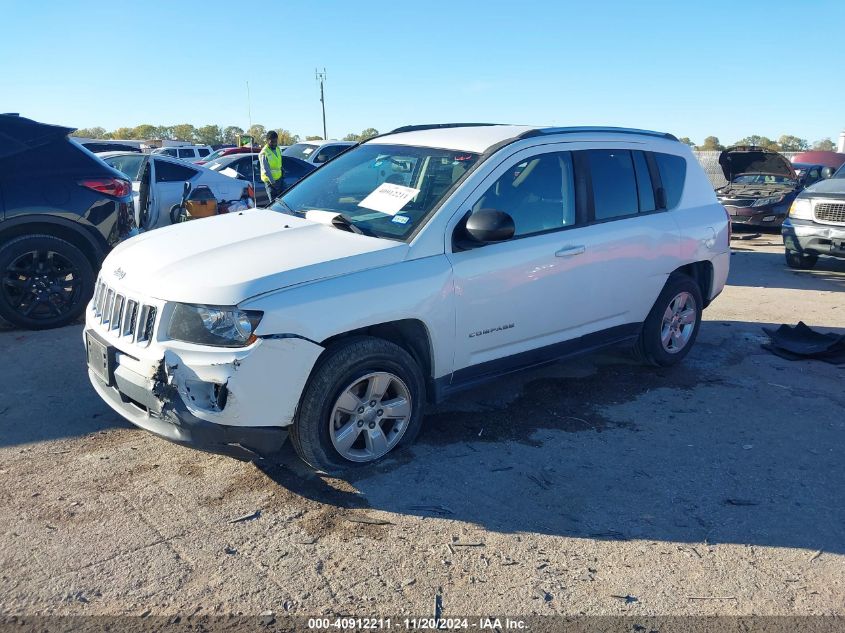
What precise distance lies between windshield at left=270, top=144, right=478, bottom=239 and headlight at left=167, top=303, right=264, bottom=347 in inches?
42.1

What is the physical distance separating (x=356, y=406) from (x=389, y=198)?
4.42ft

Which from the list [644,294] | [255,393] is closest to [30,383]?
[255,393]

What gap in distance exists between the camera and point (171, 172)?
11.1 metres

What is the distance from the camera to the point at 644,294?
546 cm

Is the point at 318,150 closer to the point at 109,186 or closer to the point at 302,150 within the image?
the point at 302,150

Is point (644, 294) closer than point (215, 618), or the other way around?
point (215, 618)

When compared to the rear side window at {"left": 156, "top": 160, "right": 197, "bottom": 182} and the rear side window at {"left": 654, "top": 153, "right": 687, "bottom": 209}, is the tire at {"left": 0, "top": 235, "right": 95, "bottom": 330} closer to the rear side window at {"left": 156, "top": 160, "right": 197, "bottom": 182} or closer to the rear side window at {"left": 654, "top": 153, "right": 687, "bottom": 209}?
the rear side window at {"left": 156, "top": 160, "right": 197, "bottom": 182}

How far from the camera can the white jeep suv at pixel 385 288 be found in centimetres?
346

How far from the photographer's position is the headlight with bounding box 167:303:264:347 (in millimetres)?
3416

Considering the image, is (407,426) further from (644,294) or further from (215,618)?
(644,294)

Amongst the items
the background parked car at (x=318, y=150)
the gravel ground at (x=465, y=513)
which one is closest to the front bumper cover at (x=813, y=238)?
the gravel ground at (x=465, y=513)

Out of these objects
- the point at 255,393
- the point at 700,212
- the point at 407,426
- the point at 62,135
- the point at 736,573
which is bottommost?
the point at 736,573

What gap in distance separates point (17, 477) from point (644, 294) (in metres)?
4.30

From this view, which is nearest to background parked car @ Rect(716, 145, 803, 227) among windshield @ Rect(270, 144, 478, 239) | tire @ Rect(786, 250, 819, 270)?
tire @ Rect(786, 250, 819, 270)
